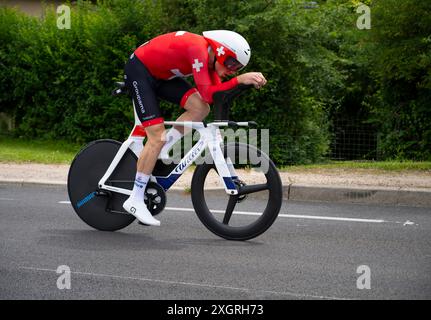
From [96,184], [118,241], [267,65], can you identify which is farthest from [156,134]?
[267,65]

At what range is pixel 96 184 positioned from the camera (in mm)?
7219

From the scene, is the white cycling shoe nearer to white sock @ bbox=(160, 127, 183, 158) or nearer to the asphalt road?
the asphalt road

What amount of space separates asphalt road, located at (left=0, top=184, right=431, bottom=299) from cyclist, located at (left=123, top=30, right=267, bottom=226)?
535 millimetres

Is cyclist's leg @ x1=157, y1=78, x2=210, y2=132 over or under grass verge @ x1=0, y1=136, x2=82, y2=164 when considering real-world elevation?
over

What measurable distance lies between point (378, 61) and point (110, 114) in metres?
4.92

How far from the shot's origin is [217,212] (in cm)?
766

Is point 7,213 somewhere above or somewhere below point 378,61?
below

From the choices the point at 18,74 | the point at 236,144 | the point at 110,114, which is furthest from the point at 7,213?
the point at 18,74

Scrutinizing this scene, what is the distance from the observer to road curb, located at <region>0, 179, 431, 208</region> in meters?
9.27

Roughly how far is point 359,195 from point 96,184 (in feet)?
11.5

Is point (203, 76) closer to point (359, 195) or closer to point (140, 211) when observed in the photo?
point (140, 211)

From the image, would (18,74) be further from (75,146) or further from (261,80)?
(261,80)

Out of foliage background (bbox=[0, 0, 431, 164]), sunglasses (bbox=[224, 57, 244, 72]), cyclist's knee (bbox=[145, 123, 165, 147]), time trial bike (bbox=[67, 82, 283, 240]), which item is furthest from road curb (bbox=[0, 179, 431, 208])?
foliage background (bbox=[0, 0, 431, 164])

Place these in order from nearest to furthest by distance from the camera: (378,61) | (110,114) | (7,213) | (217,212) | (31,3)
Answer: (217,212), (7,213), (378,61), (110,114), (31,3)
